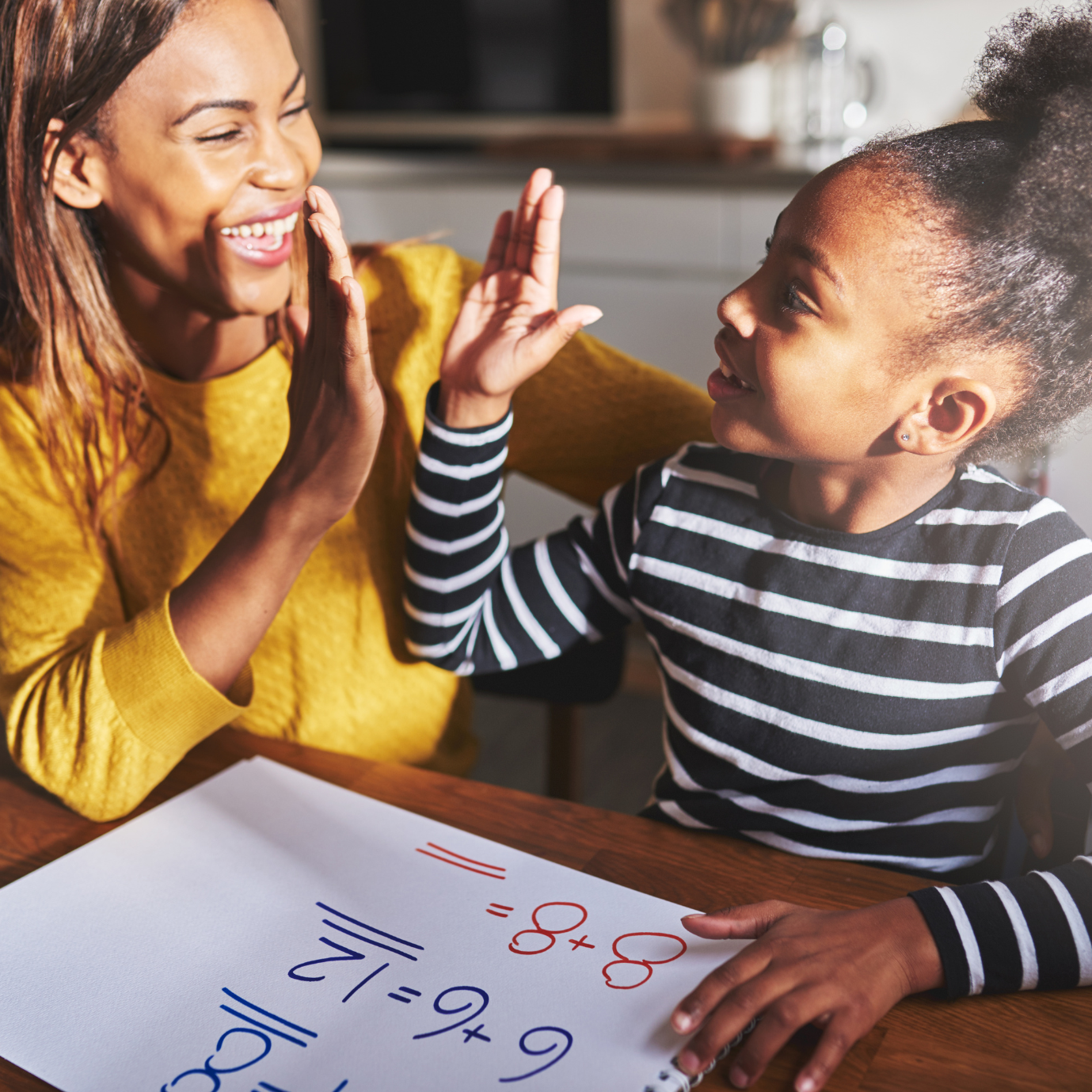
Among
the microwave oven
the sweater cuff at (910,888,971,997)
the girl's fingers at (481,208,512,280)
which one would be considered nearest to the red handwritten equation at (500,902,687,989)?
the sweater cuff at (910,888,971,997)

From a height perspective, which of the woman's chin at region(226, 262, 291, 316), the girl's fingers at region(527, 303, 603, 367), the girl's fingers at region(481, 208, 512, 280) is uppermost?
the girl's fingers at region(481, 208, 512, 280)

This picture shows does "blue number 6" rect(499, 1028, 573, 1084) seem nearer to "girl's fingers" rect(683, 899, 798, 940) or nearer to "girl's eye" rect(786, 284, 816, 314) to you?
"girl's fingers" rect(683, 899, 798, 940)

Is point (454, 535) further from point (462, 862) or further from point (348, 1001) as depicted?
point (348, 1001)

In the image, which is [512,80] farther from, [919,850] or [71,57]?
[919,850]

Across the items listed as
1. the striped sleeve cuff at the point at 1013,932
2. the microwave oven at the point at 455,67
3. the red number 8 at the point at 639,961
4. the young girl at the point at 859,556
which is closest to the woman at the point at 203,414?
the young girl at the point at 859,556

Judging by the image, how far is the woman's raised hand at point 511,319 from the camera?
77 centimetres

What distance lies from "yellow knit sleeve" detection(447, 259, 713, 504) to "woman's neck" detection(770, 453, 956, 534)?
178 mm

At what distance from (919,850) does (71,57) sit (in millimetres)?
821

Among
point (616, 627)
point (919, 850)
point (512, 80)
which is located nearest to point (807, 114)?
point (512, 80)

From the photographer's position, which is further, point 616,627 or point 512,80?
point 512,80

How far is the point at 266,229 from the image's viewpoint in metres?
0.83

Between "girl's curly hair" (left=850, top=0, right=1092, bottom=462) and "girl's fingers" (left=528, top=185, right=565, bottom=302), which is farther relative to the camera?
"girl's fingers" (left=528, top=185, right=565, bottom=302)

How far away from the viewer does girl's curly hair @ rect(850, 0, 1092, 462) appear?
587 millimetres

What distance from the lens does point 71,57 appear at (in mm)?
741
